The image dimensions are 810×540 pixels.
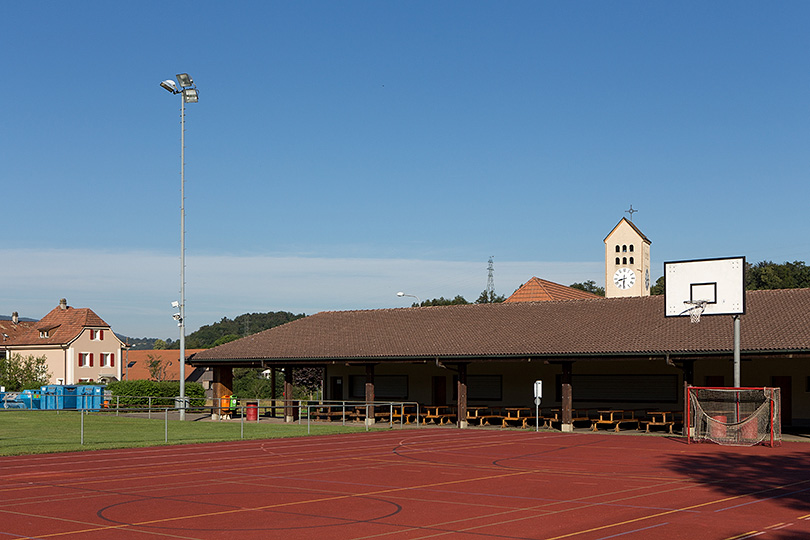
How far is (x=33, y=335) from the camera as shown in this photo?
83.4 m

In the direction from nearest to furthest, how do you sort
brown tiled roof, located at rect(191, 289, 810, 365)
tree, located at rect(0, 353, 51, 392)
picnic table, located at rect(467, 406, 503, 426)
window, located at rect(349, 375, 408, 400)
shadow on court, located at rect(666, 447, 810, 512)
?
shadow on court, located at rect(666, 447, 810, 512), brown tiled roof, located at rect(191, 289, 810, 365), picnic table, located at rect(467, 406, 503, 426), window, located at rect(349, 375, 408, 400), tree, located at rect(0, 353, 51, 392)

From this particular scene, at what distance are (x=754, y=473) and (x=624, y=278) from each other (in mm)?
43159

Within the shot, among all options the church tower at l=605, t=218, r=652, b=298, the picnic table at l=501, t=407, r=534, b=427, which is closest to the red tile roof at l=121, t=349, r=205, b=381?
the church tower at l=605, t=218, r=652, b=298

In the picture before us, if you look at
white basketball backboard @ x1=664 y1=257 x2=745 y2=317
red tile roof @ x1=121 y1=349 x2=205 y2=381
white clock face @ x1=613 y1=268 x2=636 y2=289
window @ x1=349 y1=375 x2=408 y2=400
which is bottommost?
red tile roof @ x1=121 y1=349 x2=205 y2=381

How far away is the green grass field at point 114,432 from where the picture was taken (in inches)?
1002

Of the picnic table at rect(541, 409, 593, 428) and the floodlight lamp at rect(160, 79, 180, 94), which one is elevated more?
the floodlight lamp at rect(160, 79, 180, 94)

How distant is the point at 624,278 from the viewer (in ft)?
200

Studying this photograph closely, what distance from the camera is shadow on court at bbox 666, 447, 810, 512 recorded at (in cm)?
1498

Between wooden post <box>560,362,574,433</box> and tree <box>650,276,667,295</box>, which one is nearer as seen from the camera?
wooden post <box>560,362,574,433</box>

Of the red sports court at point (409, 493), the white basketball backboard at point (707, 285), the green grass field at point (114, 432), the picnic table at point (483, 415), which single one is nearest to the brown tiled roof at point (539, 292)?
the picnic table at point (483, 415)

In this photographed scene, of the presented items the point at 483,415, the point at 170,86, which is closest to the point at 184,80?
the point at 170,86

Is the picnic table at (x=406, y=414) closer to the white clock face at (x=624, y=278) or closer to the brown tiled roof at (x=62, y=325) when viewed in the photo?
the white clock face at (x=624, y=278)

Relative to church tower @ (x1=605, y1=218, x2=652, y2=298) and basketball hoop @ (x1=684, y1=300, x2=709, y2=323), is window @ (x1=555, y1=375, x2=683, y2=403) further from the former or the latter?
church tower @ (x1=605, y1=218, x2=652, y2=298)

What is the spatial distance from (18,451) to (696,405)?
19.1 meters
